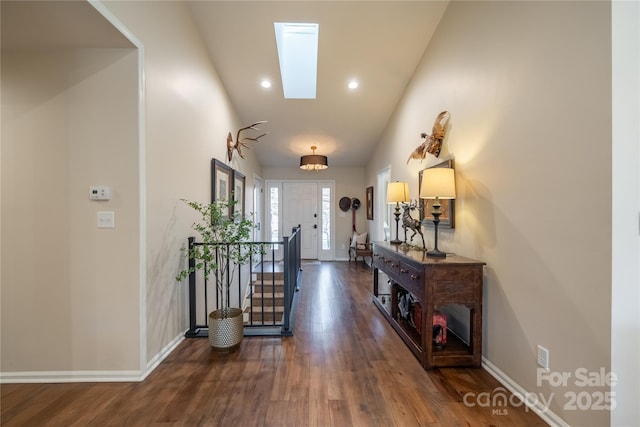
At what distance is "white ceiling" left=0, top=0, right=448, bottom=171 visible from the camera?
1759 millimetres

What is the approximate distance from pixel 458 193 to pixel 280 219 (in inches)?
197

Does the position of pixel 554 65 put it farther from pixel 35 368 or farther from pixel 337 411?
pixel 35 368

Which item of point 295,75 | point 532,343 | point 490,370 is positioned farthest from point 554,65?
point 295,75

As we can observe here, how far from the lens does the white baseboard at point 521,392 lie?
153 centimetres

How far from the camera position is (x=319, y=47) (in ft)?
11.3

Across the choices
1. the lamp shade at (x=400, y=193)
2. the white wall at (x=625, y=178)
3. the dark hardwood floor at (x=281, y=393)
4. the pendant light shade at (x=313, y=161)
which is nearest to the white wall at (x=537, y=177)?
the white wall at (x=625, y=178)

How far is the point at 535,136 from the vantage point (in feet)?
5.50

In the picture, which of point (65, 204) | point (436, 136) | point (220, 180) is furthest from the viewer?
point (220, 180)

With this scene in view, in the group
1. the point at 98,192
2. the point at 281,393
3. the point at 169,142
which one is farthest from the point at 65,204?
the point at 281,393

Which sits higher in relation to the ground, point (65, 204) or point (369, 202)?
point (369, 202)

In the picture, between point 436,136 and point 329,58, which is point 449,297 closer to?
point 436,136

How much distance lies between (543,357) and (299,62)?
4.46 metres

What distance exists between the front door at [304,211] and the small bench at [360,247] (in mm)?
969

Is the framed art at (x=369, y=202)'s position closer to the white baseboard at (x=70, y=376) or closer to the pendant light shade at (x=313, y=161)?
the pendant light shade at (x=313, y=161)
